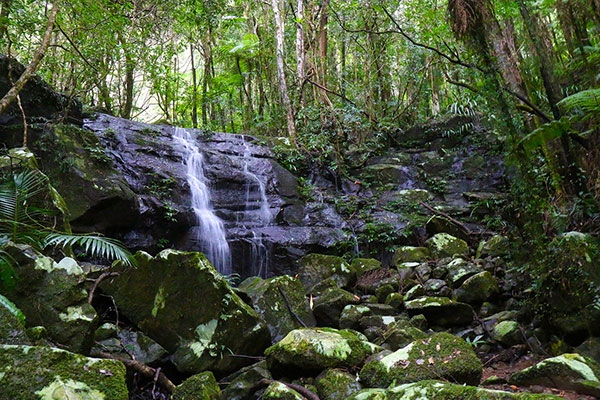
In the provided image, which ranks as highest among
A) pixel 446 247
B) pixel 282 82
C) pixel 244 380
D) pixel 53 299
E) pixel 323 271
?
pixel 282 82

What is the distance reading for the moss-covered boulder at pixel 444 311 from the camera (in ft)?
15.3

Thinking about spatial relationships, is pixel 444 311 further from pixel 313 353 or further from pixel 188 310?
pixel 188 310

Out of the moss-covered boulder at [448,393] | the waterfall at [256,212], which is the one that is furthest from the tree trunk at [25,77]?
the moss-covered boulder at [448,393]

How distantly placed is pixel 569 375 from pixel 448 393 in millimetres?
1044

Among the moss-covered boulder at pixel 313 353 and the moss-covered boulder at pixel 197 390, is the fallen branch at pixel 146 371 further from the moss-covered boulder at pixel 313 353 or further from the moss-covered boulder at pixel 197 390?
the moss-covered boulder at pixel 313 353

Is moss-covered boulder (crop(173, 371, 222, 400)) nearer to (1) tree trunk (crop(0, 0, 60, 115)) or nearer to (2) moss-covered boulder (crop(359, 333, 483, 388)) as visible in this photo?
(2) moss-covered boulder (crop(359, 333, 483, 388))

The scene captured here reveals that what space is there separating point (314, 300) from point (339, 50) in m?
13.6

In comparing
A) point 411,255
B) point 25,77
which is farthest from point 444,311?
point 25,77

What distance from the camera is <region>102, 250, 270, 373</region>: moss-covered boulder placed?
3804 millimetres

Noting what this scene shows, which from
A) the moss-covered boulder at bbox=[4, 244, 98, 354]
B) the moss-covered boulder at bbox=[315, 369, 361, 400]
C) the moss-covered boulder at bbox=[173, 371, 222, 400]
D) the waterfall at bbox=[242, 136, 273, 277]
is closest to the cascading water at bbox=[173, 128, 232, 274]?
the waterfall at bbox=[242, 136, 273, 277]

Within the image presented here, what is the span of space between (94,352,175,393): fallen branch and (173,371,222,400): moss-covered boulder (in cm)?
28

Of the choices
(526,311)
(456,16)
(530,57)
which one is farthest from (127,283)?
(530,57)

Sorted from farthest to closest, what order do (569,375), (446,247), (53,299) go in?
(446,247), (53,299), (569,375)

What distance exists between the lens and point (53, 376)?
2.01m
